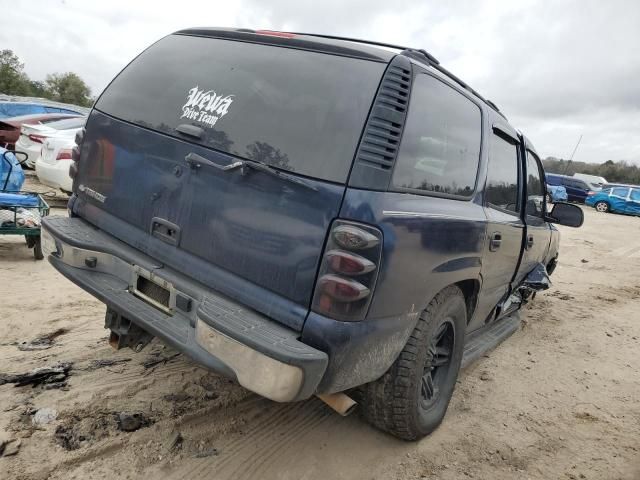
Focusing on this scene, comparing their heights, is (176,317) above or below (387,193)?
below

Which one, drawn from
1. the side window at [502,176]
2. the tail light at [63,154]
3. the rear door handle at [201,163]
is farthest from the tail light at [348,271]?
the tail light at [63,154]

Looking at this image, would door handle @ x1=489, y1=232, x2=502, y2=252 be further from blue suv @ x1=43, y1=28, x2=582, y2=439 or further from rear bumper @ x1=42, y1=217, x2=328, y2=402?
rear bumper @ x1=42, y1=217, x2=328, y2=402

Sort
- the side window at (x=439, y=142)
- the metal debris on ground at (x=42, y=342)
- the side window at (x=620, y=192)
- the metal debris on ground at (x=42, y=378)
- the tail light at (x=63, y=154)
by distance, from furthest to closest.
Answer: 1. the side window at (x=620, y=192)
2. the tail light at (x=63, y=154)
3. the metal debris on ground at (x=42, y=342)
4. the metal debris on ground at (x=42, y=378)
5. the side window at (x=439, y=142)

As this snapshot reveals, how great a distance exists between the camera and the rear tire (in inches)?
101

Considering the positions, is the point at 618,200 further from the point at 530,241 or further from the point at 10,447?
the point at 10,447

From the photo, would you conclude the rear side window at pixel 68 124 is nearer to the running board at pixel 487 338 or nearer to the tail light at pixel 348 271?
the running board at pixel 487 338

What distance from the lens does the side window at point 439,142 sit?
2.30 metres

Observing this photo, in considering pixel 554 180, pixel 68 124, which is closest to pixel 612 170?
pixel 554 180

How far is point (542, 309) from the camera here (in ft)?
20.3

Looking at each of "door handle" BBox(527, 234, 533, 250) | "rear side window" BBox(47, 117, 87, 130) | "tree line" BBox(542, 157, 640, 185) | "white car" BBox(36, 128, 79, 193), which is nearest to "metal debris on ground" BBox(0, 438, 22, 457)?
"door handle" BBox(527, 234, 533, 250)

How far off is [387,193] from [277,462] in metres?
1.53

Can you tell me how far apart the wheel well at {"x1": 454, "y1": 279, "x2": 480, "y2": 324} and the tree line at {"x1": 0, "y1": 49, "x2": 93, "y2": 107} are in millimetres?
49167

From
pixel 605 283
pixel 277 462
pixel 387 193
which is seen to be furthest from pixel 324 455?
pixel 605 283

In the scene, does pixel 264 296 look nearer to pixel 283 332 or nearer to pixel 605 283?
pixel 283 332
